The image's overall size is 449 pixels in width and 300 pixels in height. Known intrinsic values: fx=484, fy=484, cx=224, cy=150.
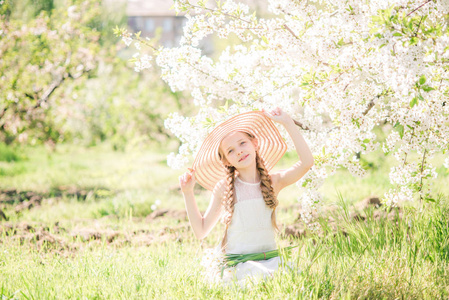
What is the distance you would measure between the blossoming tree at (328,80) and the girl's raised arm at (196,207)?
2.67ft

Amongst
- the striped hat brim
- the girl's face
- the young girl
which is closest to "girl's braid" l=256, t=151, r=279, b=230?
the young girl

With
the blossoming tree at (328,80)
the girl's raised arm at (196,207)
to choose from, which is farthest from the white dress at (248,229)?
the blossoming tree at (328,80)

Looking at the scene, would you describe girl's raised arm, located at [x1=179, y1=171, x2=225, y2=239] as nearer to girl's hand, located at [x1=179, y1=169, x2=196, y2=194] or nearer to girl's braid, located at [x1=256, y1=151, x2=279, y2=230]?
girl's hand, located at [x1=179, y1=169, x2=196, y2=194]

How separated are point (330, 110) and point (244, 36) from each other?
0.99 m

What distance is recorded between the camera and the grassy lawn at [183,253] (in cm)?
291

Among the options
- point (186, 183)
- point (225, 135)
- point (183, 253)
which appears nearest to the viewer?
point (186, 183)

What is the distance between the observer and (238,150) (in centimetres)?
336

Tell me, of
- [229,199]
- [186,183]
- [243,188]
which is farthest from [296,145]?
[186,183]

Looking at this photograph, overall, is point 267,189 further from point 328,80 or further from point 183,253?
point 183,253

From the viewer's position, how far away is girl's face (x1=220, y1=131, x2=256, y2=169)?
335 cm

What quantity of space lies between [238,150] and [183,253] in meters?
1.50

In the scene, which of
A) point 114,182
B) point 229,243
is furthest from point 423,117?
point 114,182

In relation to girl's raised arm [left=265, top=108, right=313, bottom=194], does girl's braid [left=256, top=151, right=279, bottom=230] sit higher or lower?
lower

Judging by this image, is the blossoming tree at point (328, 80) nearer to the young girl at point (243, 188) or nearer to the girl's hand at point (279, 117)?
the girl's hand at point (279, 117)
